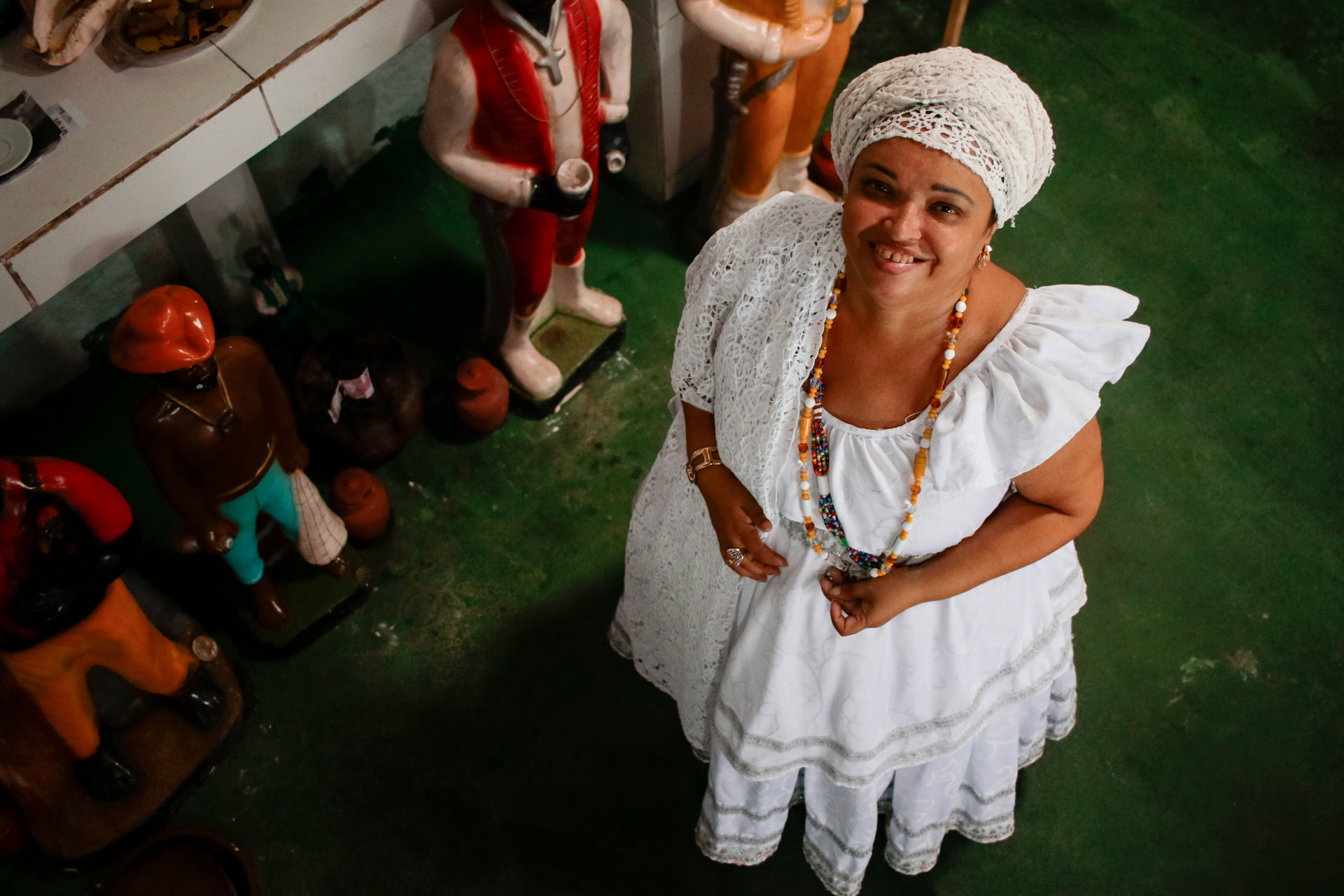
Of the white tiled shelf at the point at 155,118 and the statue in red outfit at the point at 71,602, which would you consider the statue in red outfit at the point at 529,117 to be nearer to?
the white tiled shelf at the point at 155,118

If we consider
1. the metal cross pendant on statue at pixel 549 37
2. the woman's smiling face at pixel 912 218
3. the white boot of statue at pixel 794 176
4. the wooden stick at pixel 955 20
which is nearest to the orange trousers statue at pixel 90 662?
the metal cross pendant on statue at pixel 549 37

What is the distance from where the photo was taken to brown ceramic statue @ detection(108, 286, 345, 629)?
2256 mm

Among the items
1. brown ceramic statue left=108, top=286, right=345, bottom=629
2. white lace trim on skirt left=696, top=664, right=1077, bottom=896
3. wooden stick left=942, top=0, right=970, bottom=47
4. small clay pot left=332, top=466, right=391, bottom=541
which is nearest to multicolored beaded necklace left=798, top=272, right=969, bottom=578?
white lace trim on skirt left=696, top=664, right=1077, bottom=896

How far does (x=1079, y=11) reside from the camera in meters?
4.61

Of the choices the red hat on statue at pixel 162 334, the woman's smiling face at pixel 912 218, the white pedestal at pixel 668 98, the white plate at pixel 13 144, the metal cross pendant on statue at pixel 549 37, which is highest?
the woman's smiling face at pixel 912 218

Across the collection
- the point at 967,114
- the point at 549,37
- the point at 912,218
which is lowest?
the point at 549,37

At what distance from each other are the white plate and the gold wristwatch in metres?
1.58

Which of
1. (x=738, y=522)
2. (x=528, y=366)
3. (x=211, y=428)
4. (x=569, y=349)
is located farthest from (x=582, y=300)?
(x=738, y=522)

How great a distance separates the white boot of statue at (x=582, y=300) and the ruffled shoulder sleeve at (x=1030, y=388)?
1.95 m

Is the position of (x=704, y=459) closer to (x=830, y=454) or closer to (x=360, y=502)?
(x=830, y=454)

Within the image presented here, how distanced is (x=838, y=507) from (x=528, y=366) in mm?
1757

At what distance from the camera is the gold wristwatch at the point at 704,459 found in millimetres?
2238

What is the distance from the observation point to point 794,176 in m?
3.95

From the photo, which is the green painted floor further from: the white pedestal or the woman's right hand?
the woman's right hand
